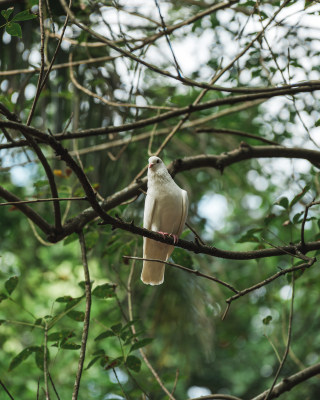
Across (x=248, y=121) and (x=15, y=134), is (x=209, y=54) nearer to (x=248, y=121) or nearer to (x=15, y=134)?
(x=248, y=121)

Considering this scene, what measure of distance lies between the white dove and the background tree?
0.14 m

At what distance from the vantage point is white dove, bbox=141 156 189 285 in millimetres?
3947

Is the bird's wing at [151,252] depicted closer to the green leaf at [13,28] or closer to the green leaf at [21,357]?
the green leaf at [21,357]

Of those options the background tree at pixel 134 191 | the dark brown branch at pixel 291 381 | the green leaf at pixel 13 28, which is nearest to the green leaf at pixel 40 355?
the background tree at pixel 134 191

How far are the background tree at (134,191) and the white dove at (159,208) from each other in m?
0.14

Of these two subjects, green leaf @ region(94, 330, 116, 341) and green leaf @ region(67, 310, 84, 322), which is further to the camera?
green leaf @ region(67, 310, 84, 322)

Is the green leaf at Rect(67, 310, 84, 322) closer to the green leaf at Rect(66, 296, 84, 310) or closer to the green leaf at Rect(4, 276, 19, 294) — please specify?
the green leaf at Rect(66, 296, 84, 310)

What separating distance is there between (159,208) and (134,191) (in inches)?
13.6

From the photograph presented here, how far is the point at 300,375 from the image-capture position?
10.9ft

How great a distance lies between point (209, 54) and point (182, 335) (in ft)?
11.5

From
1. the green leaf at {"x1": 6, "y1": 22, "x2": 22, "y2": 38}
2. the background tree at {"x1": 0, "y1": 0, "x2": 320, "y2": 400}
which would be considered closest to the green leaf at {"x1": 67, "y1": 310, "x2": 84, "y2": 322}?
the background tree at {"x1": 0, "y1": 0, "x2": 320, "y2": 400}

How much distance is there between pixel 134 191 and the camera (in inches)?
147

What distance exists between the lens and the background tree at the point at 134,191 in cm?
304

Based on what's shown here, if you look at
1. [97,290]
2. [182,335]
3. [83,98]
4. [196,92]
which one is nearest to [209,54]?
[196,92]
